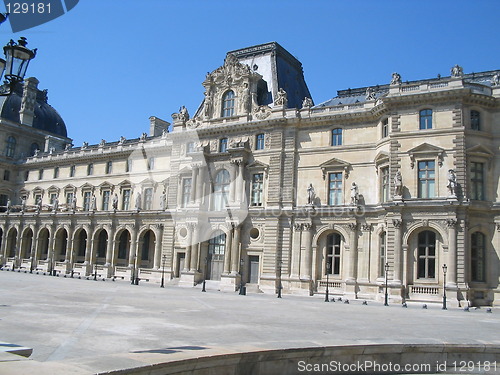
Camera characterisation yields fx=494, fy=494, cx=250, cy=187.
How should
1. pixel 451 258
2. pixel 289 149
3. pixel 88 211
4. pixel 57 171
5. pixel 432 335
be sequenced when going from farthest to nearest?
1. pixel 57 171
2. pixel 88 211
3. pixel 289 149
4. pixel 451 258
5. pixel 432 335

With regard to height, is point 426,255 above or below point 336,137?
below

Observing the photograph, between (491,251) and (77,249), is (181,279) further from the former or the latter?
(491,251)

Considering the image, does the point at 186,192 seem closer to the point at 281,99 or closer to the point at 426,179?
the point at 281,99

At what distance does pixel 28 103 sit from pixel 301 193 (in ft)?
190

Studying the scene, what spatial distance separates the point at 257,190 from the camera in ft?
158

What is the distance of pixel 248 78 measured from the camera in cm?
4997

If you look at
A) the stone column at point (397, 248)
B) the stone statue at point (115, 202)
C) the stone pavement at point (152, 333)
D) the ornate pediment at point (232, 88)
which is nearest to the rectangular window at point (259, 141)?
the ornate pediment at point (232, 88)

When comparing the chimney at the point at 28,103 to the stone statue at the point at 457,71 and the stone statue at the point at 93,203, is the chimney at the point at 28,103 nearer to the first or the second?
the stone statue at the point at 93,203

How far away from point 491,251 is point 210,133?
1126 inches

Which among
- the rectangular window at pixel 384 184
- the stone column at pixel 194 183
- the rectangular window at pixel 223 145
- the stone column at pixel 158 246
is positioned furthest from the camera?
the stone column at pixel 158 246

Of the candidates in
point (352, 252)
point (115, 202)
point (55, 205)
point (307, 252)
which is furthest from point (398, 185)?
point (55, 205)

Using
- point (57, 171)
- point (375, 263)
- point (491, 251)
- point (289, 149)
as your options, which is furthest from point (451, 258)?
point (57, 171)

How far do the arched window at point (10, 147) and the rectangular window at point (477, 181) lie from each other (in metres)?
67.7

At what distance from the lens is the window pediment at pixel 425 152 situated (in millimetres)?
38388
